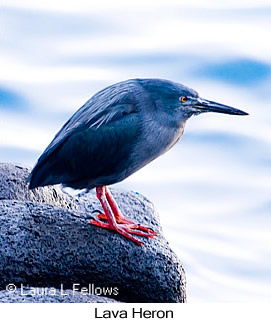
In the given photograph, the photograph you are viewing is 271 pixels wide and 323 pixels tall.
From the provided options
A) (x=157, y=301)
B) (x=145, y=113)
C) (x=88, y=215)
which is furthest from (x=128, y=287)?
(x=145, y=113)

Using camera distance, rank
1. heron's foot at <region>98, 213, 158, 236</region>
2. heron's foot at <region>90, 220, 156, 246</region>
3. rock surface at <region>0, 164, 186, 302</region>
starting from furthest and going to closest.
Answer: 1. heron's foot at <region>98, 213, 158, 236</region>
2. heron's foot at <region>90, 220, 156, 246</region>
3. rock surface at <region>0, 164, 186, 302</region>

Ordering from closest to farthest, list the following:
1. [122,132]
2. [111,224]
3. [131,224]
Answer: [122,132] → [111,224] → [131,224]

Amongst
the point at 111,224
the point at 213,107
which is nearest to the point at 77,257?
the point at 111,224

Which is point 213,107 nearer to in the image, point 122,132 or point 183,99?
point 183,99

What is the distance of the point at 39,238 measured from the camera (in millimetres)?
5461

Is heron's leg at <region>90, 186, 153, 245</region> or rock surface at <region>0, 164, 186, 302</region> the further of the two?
heron's leg at <region>90, 186, 153, 245</region>

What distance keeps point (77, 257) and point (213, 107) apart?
1.46m

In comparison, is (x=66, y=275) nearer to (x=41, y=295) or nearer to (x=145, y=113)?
(x=41, y=295)

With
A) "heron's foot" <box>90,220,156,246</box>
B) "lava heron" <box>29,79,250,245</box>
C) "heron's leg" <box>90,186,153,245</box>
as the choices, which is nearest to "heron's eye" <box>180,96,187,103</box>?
"lava heron" <box>29,79,250,245</box>

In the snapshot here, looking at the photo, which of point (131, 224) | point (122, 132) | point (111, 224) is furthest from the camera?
point (131, 224)

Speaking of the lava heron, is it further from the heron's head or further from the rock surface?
the rock surface

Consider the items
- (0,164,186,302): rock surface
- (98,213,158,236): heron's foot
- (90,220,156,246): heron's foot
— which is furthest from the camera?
(98,213,158,236): heron's foot

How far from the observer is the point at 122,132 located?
5.43 m

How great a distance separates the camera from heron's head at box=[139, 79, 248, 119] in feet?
17.8
